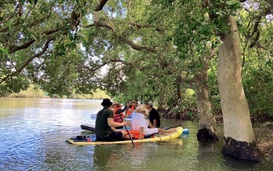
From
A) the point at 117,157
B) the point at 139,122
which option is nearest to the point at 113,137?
the point at 139,122

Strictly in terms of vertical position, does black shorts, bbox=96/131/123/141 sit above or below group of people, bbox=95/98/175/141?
below

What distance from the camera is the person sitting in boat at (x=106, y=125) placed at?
10195mm

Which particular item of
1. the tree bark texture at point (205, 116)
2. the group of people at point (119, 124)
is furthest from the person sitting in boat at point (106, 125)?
the tree bark texture at point (205, 116)

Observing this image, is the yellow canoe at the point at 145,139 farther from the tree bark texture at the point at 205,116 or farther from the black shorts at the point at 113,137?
the tree bark texture at the point at 205,116

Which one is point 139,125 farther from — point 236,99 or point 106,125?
point 236,99

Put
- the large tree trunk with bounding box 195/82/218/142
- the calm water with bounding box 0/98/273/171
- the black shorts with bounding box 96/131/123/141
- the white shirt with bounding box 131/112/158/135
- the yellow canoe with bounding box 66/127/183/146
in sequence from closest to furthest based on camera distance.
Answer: the calm water with bounding box 0/98/273/171, the yellow canoe with bounding box 66/127/183/146, the black shorts with bounding box 96/131/123/141, the white shirt with bounding box 131/112/158/135, the large tree trunk with bounding box 195/82/218/142

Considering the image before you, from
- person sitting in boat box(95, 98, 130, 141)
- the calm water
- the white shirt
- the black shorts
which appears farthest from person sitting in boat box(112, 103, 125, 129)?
the calm water

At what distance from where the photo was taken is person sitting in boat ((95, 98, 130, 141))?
10195 mm

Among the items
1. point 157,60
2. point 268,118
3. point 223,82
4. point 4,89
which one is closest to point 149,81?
point 157,60

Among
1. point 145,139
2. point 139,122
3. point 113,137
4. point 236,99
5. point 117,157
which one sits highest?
point 236,99

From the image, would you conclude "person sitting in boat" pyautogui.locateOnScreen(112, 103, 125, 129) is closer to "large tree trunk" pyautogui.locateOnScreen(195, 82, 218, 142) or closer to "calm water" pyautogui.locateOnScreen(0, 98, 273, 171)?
"calm water" pyautogui.locateOnScreen(0, 98, 273, 171)

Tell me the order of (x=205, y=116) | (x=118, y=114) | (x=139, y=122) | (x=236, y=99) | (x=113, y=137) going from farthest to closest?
(x=118, y=114) < (x=205, y=116) < (x=139, y=122) < (x=113, y=137) < (x=236, y=99)

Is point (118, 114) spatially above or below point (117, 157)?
above

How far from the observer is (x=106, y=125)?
10531 mm
